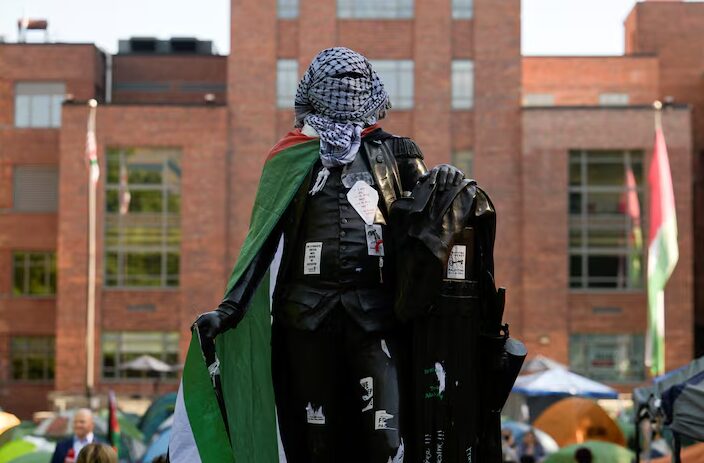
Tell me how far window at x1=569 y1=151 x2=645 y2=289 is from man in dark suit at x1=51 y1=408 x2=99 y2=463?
1781 inches

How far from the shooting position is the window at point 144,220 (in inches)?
2296

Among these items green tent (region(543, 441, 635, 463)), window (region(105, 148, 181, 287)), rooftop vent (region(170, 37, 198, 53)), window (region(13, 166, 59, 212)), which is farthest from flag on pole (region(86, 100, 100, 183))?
green tent (region(543, 441, 635, 463))

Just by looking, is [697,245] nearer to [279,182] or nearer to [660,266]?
[660,266]

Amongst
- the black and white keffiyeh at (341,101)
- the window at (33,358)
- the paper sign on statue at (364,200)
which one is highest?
the black and white keffiyeh at (341,101)

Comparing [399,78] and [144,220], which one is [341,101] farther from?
[399,78]

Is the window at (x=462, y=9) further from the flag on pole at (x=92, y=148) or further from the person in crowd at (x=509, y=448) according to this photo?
the person in crowd at (x=509, y=448)

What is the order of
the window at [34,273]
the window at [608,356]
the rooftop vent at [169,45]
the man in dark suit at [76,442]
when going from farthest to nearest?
the rooftop vent at [169,45], the window at [34,273], the window at [608,356], the man in dark suit at [76,442]

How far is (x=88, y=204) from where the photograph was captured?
2288 inches

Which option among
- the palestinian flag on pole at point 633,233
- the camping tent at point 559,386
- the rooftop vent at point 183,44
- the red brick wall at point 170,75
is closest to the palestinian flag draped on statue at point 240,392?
the camping tent at point 559,386

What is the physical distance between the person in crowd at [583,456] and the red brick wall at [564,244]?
139ft

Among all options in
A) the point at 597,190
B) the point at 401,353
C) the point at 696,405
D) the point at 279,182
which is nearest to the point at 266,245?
the point at 279,182

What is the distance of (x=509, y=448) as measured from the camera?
19.3 m

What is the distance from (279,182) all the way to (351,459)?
4.20ft

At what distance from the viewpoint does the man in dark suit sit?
12750mm
